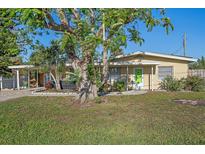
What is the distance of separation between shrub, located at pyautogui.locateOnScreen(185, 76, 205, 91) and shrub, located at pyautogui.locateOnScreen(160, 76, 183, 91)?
0.62 meters

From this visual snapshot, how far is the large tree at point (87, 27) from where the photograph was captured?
5.10 meters

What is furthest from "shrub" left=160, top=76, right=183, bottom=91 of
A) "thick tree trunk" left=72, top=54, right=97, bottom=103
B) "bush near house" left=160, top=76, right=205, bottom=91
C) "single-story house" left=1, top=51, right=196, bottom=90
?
"thick tree trunk" left=72, top=54, right=97, bottom=103

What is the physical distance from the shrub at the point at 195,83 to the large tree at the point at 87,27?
7.57 meters

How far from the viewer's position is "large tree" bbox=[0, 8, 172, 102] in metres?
5.10

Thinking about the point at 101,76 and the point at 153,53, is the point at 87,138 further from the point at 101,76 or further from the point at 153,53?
the point at 153,53

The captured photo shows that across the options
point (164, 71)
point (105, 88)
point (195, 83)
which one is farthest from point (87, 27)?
point (164, 71)

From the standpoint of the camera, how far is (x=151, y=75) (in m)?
18.6

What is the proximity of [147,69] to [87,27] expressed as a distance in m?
12.4

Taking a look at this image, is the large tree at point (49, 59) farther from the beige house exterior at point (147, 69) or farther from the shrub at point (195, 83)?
the shrub at point (195, 83)

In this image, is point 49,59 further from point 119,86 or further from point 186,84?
point 186,84

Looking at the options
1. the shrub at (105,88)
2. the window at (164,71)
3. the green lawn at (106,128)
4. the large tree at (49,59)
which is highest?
the large tree at (49,59)

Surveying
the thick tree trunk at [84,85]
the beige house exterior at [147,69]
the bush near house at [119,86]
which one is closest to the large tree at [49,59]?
the beige house exterior at [147,69]
